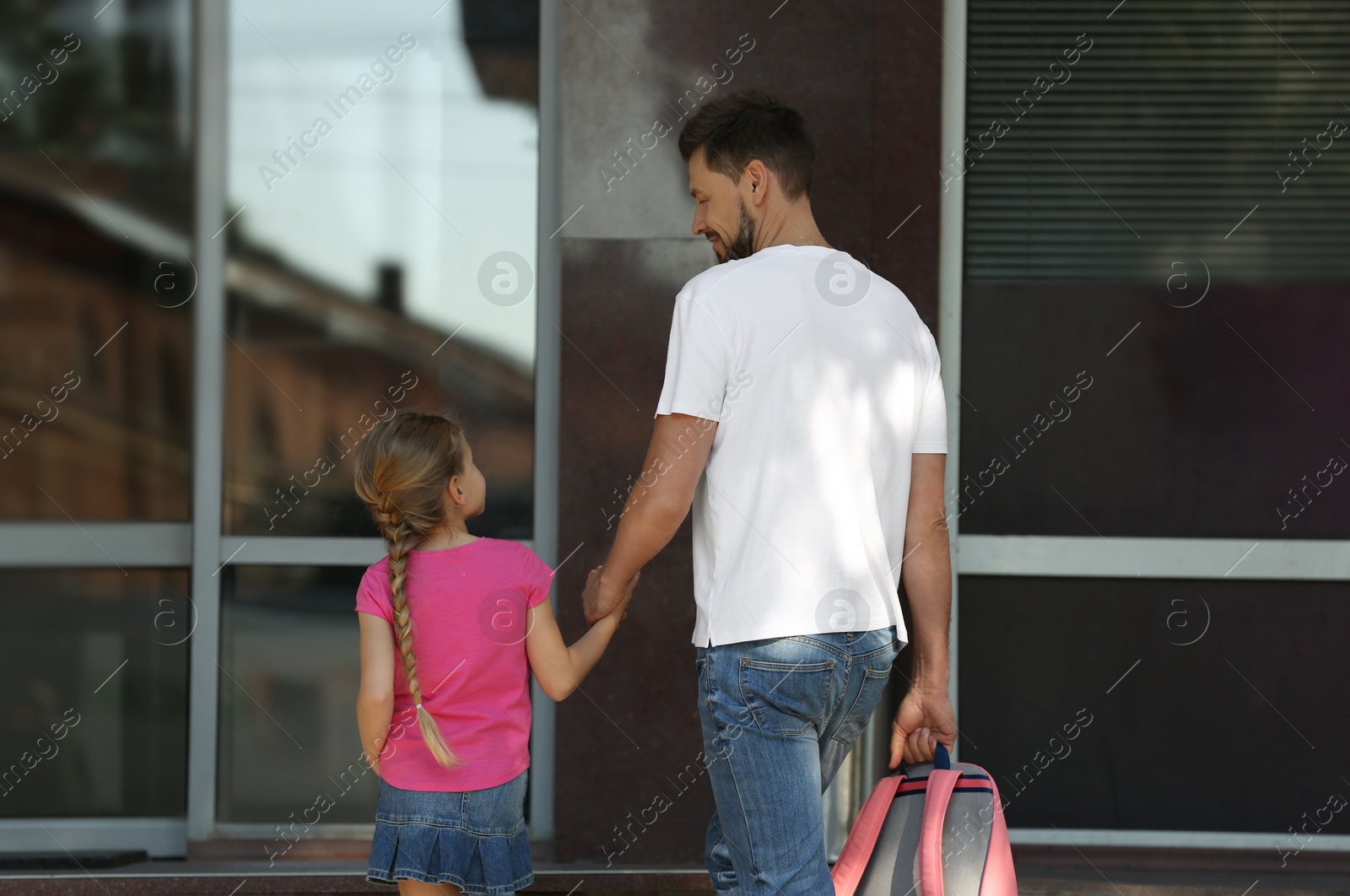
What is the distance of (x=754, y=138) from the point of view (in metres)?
2.22

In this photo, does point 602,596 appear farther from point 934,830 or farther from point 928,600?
point 934,830

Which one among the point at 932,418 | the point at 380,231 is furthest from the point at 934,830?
the point at 380,231

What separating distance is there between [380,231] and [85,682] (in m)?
1.77

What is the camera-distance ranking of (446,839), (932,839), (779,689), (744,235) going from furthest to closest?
1. (446,839)
2. (744,235)
3. (932,839)
4. (779,689)

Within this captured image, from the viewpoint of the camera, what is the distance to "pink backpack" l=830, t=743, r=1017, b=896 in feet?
7.05

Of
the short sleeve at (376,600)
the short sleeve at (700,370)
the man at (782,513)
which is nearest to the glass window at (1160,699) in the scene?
the man at (782,513)

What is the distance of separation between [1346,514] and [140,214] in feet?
13.3

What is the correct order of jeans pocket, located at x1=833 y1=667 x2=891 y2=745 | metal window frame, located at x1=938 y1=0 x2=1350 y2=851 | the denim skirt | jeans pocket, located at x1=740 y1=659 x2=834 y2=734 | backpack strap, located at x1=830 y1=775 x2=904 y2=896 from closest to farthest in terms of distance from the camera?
1. jeans pocket, located at x1=740 y1=659 x2=834 y2=734
2. jeans pocket, located at x1=833 y1=667 x2=891 y2=745
3. backpack strap, located at x1=830 y1=775 x2=904 y2=896
4. the denim skirt
5. metal window frame, located at x1=938 y1=0 x2=1350 y2=851

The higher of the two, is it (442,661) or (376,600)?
(376,600)

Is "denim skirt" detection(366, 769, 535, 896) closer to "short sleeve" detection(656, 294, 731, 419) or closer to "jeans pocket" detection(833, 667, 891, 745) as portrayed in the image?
"jeans pocket" detection(833, 667, 891, 745)

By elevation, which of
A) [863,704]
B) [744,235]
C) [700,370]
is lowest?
[863,704]

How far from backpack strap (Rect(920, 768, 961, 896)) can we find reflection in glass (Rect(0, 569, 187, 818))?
8.57 ft

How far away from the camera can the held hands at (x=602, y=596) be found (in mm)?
2285

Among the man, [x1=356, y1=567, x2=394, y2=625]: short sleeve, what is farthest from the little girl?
the man
